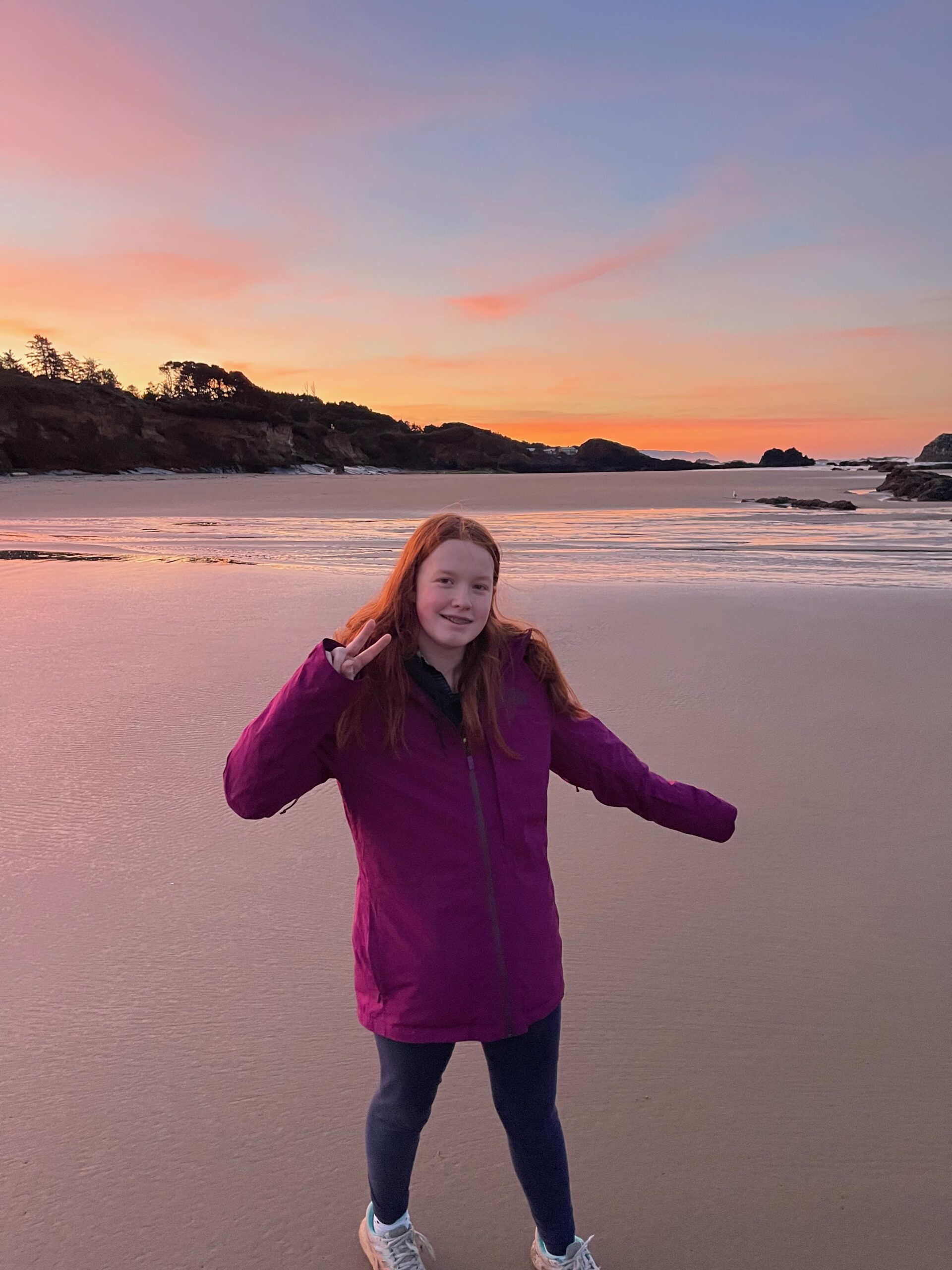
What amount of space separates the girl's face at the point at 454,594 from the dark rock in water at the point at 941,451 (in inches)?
3936

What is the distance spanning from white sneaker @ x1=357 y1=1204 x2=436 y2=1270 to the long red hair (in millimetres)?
958

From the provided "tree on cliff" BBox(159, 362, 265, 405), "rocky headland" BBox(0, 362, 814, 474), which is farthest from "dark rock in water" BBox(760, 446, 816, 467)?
"tree on cliff" BBox(159, 362, 265, 405)

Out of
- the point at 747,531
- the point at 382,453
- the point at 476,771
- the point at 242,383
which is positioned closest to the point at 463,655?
the point at 476,771

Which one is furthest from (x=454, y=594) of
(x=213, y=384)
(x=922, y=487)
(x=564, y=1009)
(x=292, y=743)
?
(x=213, y=384)

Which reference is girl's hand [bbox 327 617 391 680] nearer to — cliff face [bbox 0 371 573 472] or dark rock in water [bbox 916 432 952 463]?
cliff face [bbox 0 371 573 472]

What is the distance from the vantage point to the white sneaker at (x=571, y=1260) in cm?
182

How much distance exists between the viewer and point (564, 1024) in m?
2.53

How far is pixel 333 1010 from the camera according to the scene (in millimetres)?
2557

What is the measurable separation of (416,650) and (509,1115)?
35.9 inches

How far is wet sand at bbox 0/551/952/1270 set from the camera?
1.94 meters

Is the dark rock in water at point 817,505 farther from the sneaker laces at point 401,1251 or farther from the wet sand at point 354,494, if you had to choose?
the sneaker laces at point 401,1251

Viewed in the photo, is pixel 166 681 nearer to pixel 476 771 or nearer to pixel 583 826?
pixel 583 826

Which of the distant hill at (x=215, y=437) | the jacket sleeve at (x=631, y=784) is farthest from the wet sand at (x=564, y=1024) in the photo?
the distant hill at (x=215, y=437)

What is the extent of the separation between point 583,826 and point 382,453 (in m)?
91.6
